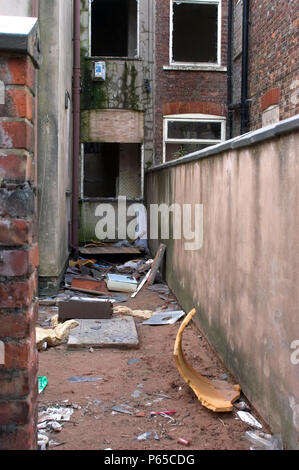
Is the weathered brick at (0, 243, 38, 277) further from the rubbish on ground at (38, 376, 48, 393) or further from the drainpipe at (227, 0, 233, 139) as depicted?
the drainpipe at (227, 0, 233, 139)

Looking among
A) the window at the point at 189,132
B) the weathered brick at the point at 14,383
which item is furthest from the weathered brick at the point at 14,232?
the window at the point at 189,132

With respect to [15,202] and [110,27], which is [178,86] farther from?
[15,202]

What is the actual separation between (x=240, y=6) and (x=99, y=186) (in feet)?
27.6

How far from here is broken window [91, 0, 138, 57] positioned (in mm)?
15391

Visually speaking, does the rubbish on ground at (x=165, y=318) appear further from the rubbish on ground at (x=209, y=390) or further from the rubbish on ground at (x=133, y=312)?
the rubbish on ground at (x=209, y=390)

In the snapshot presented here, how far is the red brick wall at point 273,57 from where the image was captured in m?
9.05

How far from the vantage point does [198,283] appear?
6.23 m

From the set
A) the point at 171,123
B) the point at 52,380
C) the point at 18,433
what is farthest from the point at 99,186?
the point at 18,433

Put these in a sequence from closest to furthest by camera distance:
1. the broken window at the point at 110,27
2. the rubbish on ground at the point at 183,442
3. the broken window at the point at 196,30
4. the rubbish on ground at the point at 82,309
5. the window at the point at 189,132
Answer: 1. the rubbish on ground at the point at 183,442
2. the rubbish on ground at the point at 82,309
3. the window at the point at 189,132
4. the broken window at the point at 196,30
5. the broken window at the point at 110,27

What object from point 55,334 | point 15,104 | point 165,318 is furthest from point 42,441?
point 165,318

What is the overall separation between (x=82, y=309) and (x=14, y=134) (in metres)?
4.43

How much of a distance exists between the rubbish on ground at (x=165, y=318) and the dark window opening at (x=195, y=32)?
30.0ft

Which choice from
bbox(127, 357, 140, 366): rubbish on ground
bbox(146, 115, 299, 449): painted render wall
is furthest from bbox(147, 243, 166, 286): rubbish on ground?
bbox(127, 357, 140, 366): rubbish on ground

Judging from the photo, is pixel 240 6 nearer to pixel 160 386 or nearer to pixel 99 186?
pixel 99 186
